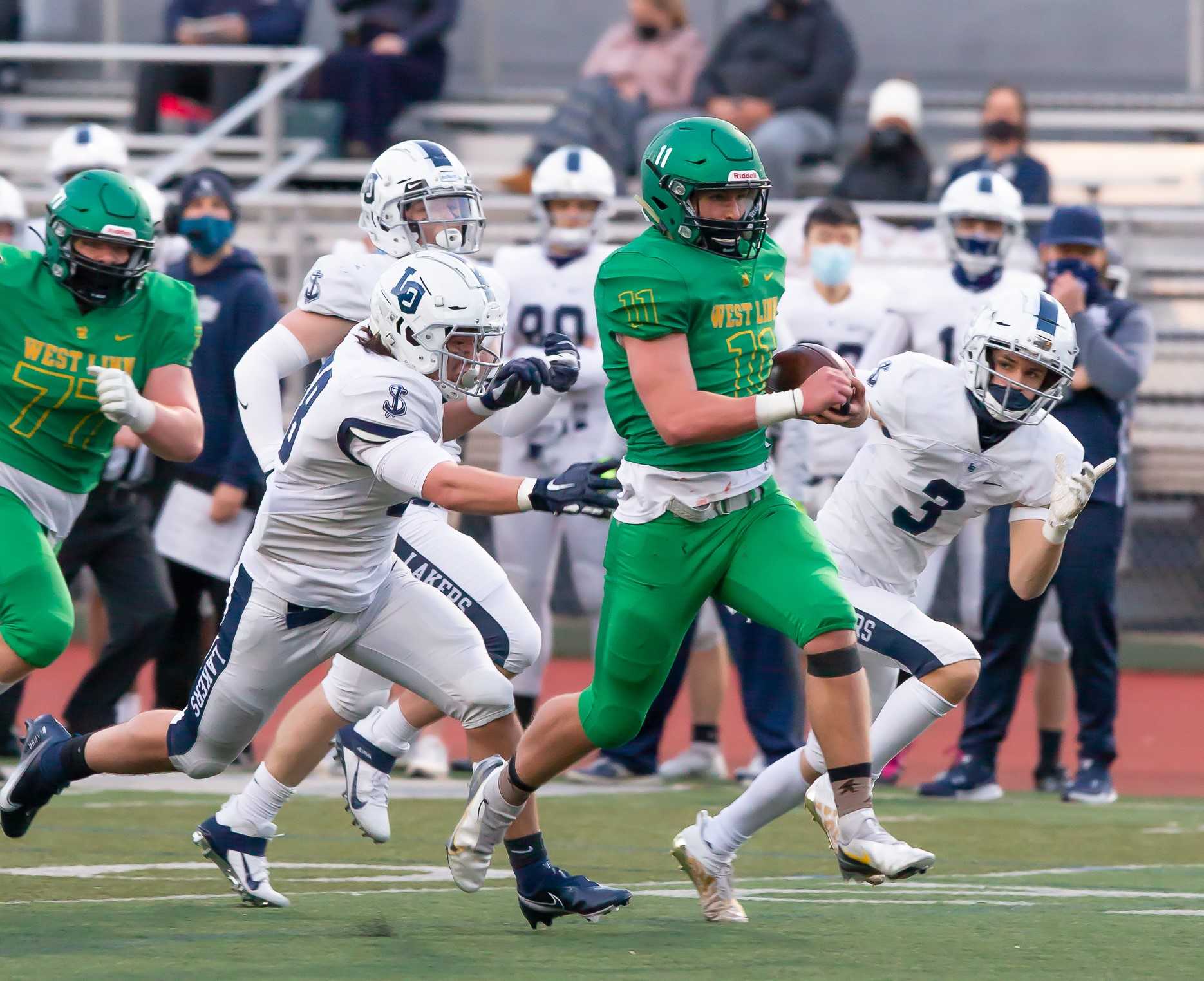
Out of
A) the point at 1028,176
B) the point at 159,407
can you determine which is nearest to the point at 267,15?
the point at 1028,176

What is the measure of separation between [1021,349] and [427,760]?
329 centimetres

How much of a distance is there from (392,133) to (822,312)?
505cm

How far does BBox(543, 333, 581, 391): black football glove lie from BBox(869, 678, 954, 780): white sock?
1.18m

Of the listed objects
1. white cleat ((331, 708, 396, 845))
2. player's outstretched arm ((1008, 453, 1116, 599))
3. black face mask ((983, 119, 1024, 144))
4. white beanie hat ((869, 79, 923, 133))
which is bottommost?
white cleat ((331, 708, 396, 845))

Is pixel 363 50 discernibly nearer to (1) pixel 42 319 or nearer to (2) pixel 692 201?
(1) pixel 42 319

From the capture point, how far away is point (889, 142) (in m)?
10.7

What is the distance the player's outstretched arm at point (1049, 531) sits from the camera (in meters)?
5.02

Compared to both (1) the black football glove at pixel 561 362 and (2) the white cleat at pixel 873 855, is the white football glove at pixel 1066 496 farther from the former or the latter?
(1) the black football glove at pixel 561 362

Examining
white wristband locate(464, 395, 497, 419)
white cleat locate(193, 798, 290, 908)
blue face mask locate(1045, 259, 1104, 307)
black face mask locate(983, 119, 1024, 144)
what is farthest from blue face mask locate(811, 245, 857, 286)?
white cleat locate(193, 798, 290, 908)

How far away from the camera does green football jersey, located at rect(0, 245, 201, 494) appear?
→ 19.0 feet

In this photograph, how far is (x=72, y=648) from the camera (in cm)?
1177

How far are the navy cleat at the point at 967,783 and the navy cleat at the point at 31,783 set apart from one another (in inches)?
132

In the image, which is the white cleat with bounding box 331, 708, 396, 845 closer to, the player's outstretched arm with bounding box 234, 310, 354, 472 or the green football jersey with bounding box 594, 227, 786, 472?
the player's outstretched arm with bounding box 234, 310, 354, 472

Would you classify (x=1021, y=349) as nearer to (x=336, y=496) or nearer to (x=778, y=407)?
(x=778, y=407)
